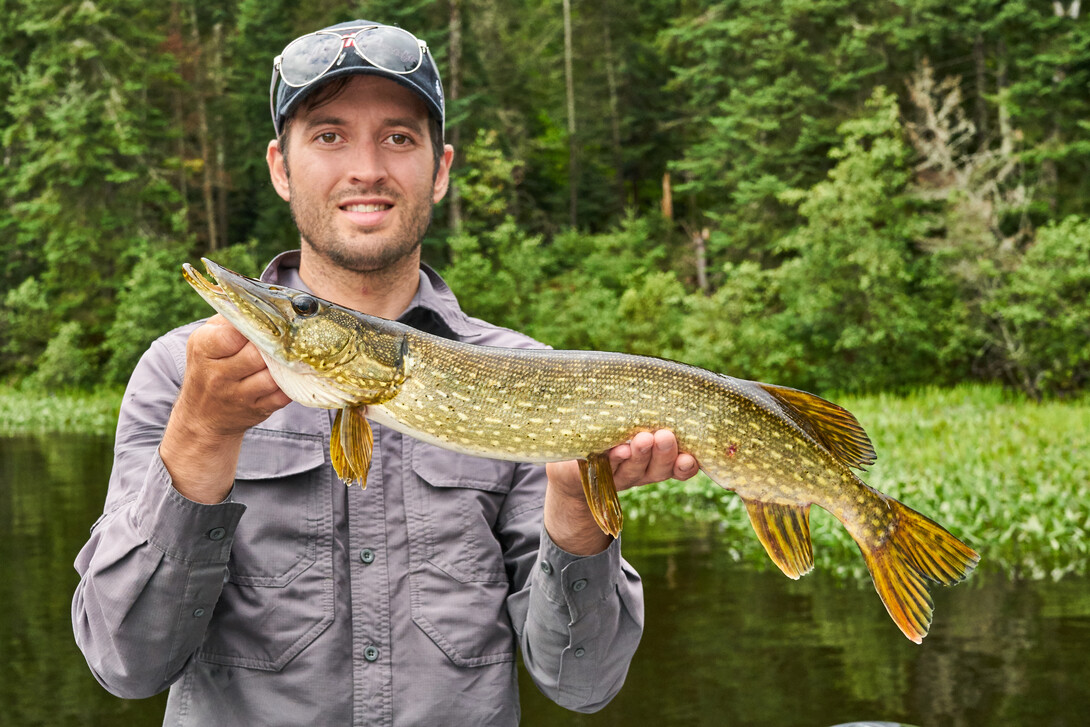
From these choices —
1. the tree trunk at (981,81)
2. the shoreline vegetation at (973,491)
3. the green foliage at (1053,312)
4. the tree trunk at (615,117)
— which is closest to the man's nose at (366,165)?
the shoreline vegetation at (973,491)

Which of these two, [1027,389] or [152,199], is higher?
[152,199]

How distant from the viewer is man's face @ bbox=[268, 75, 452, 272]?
2.34m

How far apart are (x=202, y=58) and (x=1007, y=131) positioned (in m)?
22.5

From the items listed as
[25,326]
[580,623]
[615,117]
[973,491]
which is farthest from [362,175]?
[615,117]

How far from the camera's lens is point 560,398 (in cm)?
208

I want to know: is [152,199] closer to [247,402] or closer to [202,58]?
[202,58]

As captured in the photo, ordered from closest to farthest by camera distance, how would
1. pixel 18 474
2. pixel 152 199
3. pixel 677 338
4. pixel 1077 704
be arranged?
pixel 1077 704
pixel 18 474
pixel 677 338
pixel 152 199

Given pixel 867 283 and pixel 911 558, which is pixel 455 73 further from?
pixel 911 558

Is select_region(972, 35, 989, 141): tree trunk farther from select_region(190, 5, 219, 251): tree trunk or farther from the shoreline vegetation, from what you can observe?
select_region(190, 5, 219, 251): tree trunk

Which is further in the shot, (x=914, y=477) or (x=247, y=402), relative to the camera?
(x=914, y=477)

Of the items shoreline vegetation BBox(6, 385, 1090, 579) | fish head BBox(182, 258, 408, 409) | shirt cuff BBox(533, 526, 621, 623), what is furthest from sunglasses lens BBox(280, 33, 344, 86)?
shoreline vegetation BBox(6, 385, 1090, 579)

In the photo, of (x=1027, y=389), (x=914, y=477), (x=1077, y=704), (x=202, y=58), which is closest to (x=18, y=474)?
(x=914, y=477)

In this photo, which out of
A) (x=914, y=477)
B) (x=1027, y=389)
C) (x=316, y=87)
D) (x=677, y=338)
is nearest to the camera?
(x=316, y=87)

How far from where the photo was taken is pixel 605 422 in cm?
207
